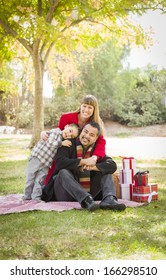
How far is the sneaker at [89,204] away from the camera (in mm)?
3492

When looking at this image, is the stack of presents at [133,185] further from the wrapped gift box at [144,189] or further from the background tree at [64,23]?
the background tree at [64,23]

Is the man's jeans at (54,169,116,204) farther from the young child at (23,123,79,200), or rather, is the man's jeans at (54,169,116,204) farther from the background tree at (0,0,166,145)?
the background tree at (0,0,166,145)

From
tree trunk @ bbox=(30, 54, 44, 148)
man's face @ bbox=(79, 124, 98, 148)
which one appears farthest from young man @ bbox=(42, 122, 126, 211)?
tree trunk @ bbox=(30, 54, 44, 148)

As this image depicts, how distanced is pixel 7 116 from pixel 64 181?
14.2 metres

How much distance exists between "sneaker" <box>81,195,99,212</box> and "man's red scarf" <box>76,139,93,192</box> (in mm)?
297

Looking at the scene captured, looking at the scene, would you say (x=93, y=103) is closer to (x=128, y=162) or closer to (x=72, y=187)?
(x=128, y=162)

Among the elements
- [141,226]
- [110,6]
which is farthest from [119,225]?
[110,6]

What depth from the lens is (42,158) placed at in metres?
4.00

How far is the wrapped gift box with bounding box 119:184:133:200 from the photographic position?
13.4 ft

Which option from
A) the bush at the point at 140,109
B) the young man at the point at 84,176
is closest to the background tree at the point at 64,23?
the young man at the point at 84,176

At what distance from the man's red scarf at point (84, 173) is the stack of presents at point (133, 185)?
0.40 metres

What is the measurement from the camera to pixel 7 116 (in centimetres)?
1753
